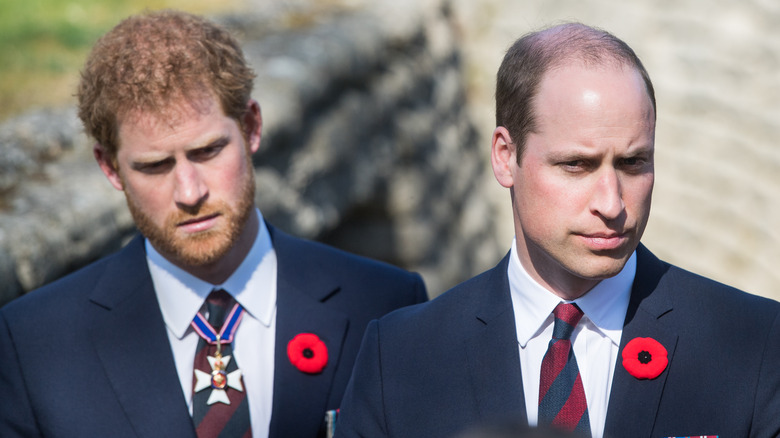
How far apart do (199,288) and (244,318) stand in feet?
0.54

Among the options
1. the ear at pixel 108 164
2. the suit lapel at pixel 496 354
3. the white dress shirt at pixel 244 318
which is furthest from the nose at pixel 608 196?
the ear at pixel 108 164

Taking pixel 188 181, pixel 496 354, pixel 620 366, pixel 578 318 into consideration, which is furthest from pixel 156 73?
pixel 620 366

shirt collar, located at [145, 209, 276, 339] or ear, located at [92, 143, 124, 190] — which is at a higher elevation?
ear, located at [92, 143, 124, 190]

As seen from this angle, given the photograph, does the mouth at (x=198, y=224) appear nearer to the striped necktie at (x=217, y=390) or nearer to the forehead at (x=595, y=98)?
the striped necktie at (x=217, y=390)

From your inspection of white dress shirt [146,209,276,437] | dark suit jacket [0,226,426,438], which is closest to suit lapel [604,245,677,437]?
dark suit jacket [0,226,426,438]

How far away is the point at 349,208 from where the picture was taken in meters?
6.52

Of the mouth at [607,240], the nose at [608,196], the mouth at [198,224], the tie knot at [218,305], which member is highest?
the nose at [608,196]

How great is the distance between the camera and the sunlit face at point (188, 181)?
113 inches

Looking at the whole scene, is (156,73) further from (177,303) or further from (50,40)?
(50,40)

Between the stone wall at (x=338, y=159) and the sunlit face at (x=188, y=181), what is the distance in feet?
2.79

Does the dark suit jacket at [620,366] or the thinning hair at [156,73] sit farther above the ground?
the thinning hair at [156,73]

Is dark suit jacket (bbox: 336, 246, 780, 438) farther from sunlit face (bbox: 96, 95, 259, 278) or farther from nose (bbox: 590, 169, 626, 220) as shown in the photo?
sunlit face (bbox: 96, 95, 259, 278)

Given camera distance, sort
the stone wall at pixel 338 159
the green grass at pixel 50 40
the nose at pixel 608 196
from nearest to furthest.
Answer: the nose at pixel 608 196, the stone wall at pixel 338 159, the green grass at pixel 50 40

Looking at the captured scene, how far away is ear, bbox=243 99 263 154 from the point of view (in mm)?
3154
